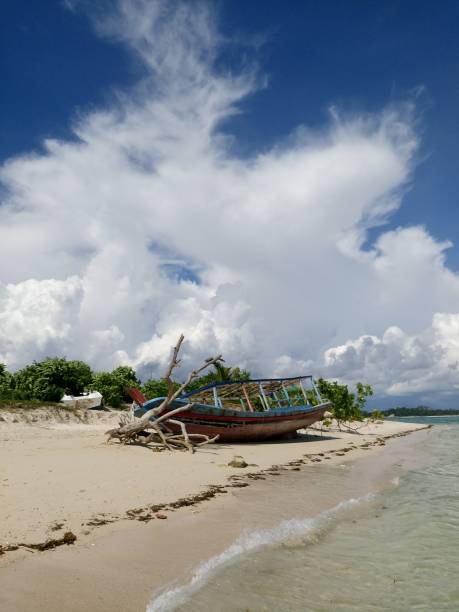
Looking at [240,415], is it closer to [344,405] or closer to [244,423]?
[244,423]

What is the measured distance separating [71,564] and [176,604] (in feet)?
5.45

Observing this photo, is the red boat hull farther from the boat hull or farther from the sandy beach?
the sandy beach

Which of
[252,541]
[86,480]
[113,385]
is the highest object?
[113,385]

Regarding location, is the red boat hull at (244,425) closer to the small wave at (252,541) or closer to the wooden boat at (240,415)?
the wooden boat at (240,415)

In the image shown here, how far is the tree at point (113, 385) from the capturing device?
46.8 metres

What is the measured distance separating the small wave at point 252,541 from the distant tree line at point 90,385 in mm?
29990

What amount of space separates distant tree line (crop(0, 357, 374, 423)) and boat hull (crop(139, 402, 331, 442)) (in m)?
13.5

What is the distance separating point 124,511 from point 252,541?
8.77 feet

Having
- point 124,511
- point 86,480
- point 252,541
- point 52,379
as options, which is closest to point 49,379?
point 52,379

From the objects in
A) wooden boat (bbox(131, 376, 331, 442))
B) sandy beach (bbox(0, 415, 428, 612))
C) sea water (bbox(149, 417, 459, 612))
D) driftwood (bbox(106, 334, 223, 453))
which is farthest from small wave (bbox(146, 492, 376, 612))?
wooden boat (bbox(131, 376, 331, 442))

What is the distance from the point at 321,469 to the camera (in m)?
16.5

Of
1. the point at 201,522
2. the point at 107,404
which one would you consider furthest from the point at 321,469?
the point at 107,404

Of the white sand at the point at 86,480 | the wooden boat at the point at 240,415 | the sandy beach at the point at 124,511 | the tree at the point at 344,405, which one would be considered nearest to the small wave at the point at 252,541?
the sandy beach at the point at 124,511

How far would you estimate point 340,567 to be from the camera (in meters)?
6.80
